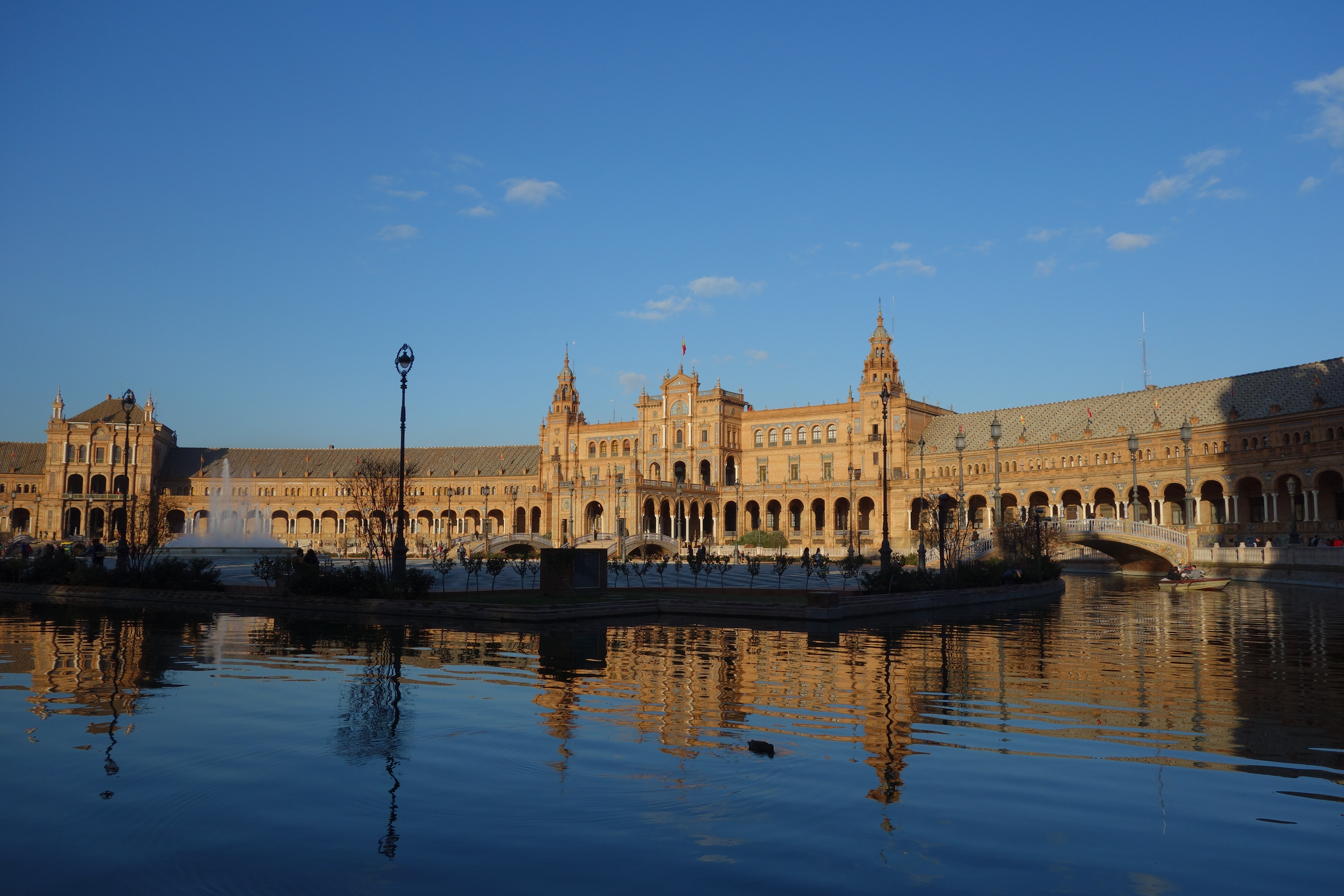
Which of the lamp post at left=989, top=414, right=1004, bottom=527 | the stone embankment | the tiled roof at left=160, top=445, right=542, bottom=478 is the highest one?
the tiled roof at left=160, top=445, right=542, bottom=478

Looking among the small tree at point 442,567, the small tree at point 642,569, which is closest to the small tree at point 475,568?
the small tree at point 442,567

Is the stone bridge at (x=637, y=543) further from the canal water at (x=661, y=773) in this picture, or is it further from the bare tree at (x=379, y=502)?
the canal water at (x=661, y=773)

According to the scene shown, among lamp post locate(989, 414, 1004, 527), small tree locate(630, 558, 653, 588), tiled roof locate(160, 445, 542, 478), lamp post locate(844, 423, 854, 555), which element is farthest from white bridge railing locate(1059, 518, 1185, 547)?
tiled roof locate(160, 445, 542, 478)

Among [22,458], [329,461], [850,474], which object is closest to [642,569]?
[850,474]

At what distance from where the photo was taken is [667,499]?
97812 mm

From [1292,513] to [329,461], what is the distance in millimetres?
98288

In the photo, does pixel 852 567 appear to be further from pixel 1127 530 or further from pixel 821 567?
pixel 1127 530

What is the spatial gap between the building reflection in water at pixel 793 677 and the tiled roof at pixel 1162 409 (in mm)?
51127

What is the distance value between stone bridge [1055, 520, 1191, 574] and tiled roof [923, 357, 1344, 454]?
14.7m

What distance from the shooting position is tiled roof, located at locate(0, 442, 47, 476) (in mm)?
118062

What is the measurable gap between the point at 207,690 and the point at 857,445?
86485 mm

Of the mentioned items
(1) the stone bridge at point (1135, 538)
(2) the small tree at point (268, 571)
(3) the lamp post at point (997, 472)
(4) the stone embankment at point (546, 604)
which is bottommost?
(4) the stone embankment at point (546, 604)

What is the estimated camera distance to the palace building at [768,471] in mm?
73000

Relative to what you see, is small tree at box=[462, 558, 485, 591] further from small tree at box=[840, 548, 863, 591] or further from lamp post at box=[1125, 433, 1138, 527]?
lamp post at box=[1125, 433, 1138, 527]
